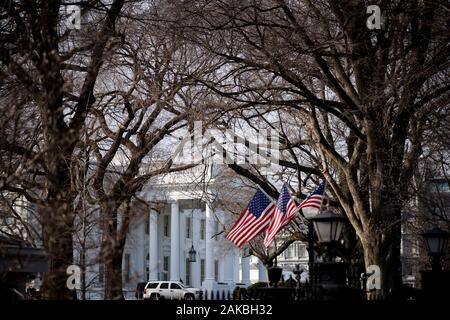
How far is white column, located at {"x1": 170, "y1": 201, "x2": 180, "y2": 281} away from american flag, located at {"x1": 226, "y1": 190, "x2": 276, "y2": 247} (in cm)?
5722

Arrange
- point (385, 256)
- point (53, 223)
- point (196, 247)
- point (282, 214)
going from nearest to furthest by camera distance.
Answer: point (53, 223), point (282, 214), point (385, 256), point (196, 247)

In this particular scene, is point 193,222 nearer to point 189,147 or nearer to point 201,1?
point 189,147

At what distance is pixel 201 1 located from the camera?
22219 mm

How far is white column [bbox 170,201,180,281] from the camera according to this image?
80.1 m

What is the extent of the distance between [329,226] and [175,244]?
64.6 m

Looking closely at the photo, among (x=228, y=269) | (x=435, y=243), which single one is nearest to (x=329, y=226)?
(x=435, y=243)

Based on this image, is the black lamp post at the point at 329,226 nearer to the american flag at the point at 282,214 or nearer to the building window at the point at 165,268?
the american flag at the point at 282,214

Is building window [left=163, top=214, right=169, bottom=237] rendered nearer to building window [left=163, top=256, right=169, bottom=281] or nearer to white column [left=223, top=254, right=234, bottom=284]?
building window [left=163, top=256, right=169, bottom=281]

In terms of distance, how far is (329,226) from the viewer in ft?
55.4

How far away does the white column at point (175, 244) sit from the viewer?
263 ft

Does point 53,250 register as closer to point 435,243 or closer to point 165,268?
point 435,243

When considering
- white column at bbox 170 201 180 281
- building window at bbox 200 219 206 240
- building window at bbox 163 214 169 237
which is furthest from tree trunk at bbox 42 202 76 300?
building window at bbox 200 219 206 240
